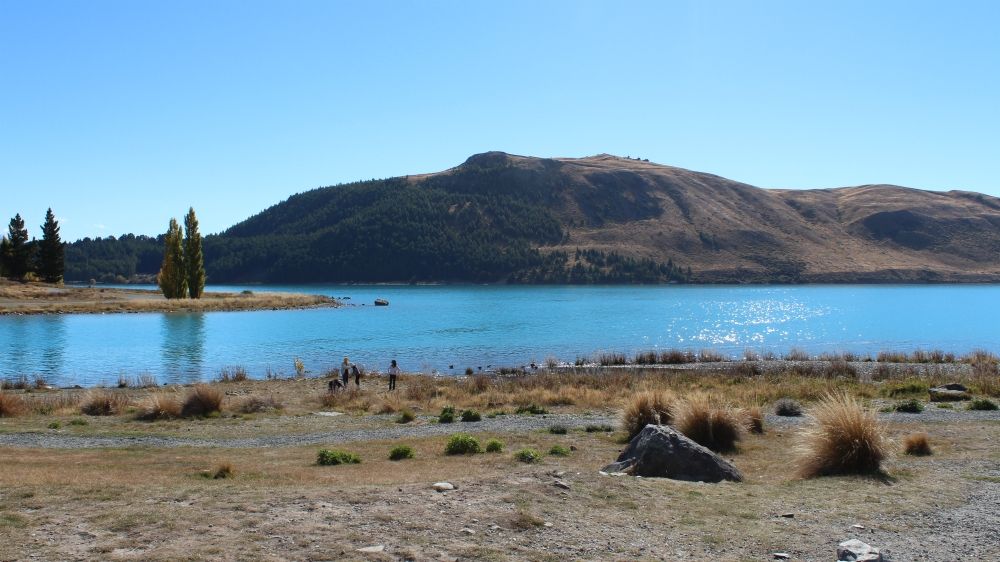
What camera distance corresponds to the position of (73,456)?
45.0 feet

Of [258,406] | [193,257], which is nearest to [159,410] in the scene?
[258,406]

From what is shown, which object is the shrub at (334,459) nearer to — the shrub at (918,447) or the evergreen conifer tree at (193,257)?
the shrub at (918,447)

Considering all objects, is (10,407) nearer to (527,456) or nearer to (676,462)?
(527,456)

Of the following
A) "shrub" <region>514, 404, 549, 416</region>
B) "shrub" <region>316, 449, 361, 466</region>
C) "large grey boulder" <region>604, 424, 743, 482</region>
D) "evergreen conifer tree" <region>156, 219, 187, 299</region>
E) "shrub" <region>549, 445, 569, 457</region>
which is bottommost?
"shrub" <region>514, 404, 549, 416</region>

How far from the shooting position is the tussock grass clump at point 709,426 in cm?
1456

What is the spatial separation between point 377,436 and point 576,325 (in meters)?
53.2

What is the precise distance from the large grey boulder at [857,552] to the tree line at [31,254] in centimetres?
10622

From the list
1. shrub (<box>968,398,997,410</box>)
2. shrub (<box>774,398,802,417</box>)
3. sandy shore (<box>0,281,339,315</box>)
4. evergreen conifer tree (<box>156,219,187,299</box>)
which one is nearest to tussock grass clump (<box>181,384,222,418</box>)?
shrub (<box>774,398,802,417</box>)

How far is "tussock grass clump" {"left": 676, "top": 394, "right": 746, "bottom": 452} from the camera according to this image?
47.8ft

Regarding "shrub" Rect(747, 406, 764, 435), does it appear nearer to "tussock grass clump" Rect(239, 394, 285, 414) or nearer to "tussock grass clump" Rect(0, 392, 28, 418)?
"tussock grass clump" Rect(239, 394, 285, 414)

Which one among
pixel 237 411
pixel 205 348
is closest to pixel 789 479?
pixel 237 411

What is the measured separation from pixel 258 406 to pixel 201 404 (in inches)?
69.8

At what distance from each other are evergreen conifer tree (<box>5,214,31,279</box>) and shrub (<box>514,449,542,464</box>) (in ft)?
328

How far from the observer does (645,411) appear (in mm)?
16453
